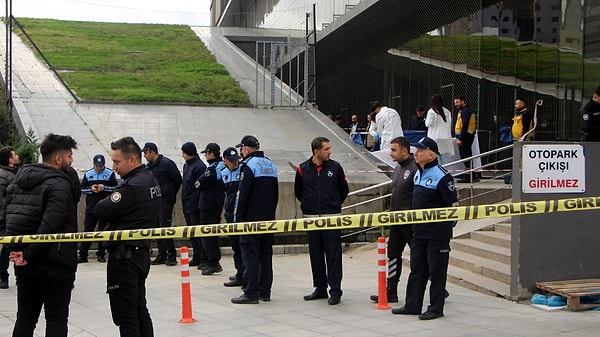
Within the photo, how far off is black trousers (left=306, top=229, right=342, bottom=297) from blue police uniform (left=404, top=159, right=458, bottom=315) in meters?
1.09

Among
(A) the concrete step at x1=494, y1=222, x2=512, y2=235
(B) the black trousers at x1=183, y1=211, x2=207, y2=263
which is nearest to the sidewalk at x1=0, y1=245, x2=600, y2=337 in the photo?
(B) the black trousers at x1=183, y1=211, x2=207, y2=263

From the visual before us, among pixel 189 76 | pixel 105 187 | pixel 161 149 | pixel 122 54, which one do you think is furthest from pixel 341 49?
pixel 105 187

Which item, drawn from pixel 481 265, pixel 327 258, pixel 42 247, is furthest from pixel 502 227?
pixel 42 247

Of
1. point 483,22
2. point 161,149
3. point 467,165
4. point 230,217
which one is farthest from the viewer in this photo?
point 483,22

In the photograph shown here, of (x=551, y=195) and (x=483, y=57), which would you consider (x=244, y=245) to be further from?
(x=483, y=57)

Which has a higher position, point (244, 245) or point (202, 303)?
point (244, 245)

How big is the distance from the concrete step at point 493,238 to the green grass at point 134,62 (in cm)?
1454

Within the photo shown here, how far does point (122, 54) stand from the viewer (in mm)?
33781

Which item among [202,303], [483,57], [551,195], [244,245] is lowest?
[202,303]

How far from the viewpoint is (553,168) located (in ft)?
29.4

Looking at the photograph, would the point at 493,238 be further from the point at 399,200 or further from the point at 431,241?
the point at 431,241

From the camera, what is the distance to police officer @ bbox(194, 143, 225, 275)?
1162 centimetres

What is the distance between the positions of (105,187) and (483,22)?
1135cm

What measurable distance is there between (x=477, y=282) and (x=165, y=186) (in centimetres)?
539
